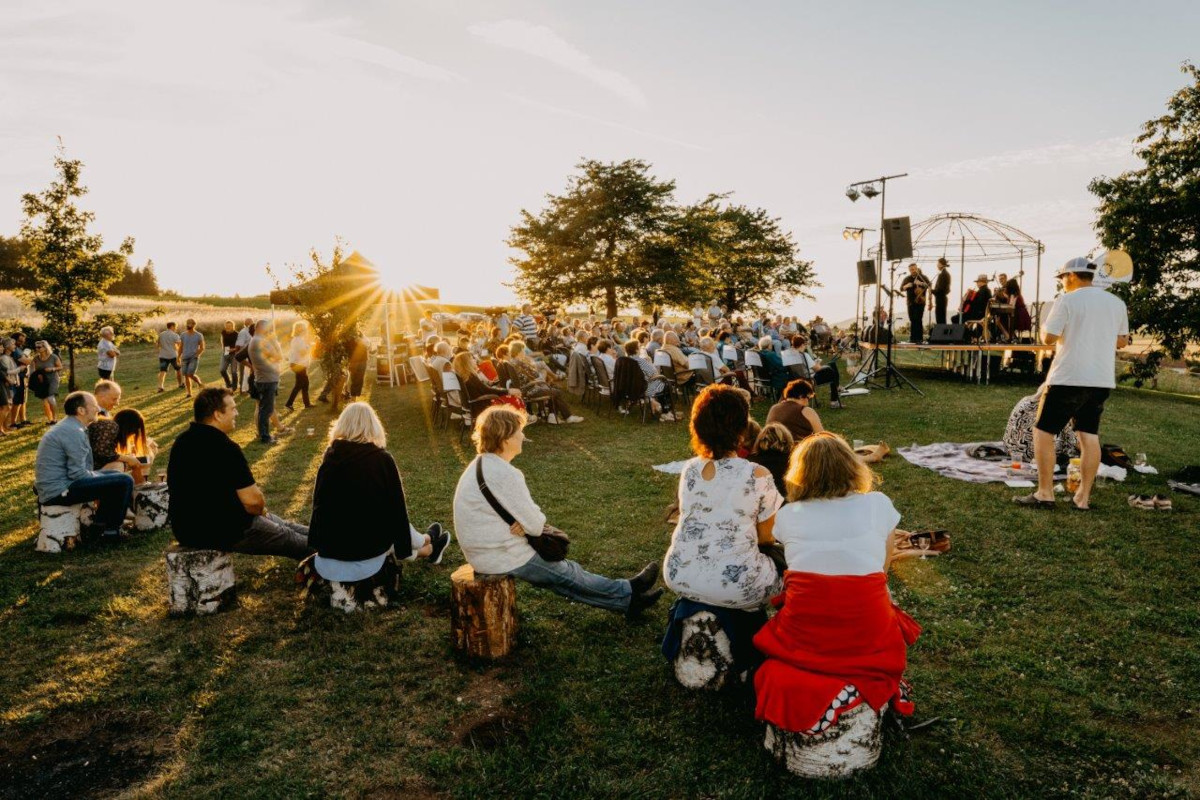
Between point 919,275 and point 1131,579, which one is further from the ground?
point 919,275

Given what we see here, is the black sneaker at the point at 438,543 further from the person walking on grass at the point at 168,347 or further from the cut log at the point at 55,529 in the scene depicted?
the person walking on grass at the point at 168,347

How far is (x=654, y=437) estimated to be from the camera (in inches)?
383

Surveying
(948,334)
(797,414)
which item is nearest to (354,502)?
(797,414)

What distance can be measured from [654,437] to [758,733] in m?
6.92

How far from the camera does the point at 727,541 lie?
10.2 ft

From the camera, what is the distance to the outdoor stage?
14852 mm

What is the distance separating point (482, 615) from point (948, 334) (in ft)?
51.8

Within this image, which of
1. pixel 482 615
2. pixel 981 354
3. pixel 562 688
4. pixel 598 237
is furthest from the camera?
pixel 598 237

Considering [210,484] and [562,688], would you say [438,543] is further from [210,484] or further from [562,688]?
[562,688]

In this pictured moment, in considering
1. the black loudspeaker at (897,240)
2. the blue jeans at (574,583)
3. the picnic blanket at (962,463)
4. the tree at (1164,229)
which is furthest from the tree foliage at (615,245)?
the blue jeans at (574,583)

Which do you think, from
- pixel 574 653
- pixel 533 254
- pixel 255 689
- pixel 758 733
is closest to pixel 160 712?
pixel 255 689

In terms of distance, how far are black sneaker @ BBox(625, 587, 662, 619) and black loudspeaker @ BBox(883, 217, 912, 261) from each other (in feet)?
36.2

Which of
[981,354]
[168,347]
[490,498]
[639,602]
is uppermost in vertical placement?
[168,347]

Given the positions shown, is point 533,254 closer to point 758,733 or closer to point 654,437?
point 654,437
